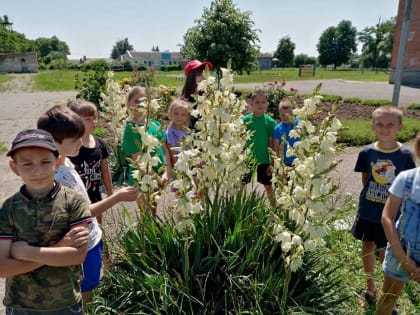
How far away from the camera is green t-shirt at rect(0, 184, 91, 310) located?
68.4 inches

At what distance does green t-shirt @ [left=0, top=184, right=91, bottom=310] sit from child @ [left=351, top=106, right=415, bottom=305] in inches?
88.6

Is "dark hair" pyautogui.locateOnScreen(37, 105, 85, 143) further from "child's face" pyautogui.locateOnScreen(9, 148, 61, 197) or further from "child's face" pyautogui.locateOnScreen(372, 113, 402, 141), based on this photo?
"child's face" pyautogui.locateOnScreen(372, 113, 402, 141)

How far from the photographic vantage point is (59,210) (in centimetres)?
179

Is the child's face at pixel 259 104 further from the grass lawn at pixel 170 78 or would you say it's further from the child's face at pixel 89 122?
the grass lawn at pixel 170 78

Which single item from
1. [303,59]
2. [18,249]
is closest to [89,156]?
[18,249]

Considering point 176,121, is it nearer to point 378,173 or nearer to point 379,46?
point 378,173

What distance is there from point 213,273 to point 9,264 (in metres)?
1.31

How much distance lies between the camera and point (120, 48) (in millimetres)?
131125

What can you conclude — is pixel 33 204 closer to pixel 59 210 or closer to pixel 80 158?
pixel 59 210

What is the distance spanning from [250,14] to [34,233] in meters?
17.3

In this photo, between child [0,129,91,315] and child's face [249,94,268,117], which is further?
child's face [249,94,268,117]

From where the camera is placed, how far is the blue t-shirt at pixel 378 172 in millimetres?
2977

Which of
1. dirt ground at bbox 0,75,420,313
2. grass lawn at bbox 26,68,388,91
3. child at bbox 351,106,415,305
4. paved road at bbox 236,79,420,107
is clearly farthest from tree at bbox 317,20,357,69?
child at bbox 351,106,415,305

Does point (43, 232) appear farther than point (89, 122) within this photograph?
No
